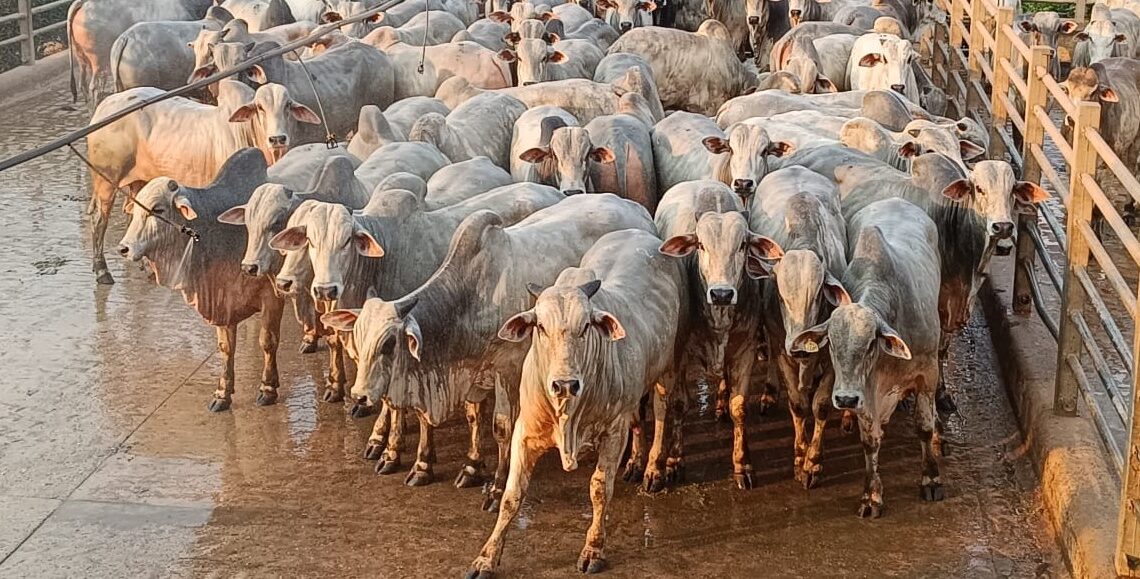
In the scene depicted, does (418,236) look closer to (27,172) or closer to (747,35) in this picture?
(27,172)

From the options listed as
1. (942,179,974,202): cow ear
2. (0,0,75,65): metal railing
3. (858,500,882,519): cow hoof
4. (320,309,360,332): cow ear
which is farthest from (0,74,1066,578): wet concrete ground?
(0,0,75,65): metal railing

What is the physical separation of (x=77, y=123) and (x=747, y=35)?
6753 millimetres

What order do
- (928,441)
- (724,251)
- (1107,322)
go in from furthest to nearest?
(928,441), (724,251), (1107,322)

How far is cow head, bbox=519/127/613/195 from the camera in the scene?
29.2ft

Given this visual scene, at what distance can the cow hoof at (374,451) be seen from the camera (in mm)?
7848

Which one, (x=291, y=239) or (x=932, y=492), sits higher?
(x=291, y=239)

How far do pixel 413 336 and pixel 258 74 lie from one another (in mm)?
5499

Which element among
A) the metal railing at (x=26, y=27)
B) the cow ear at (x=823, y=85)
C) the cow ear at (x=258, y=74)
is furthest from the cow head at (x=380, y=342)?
the metal railing at (x=26, y=27)

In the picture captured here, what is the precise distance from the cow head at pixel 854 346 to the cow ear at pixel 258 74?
6022 mm

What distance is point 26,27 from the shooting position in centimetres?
Result: 1733

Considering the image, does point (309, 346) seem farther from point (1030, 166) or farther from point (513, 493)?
point (1030, 166)

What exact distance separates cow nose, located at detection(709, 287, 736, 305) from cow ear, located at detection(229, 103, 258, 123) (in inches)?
164

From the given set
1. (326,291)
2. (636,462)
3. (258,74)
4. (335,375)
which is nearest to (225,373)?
(335,375)

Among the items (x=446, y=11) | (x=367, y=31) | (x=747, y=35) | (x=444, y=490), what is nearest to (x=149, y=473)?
(x=444, y=490)
